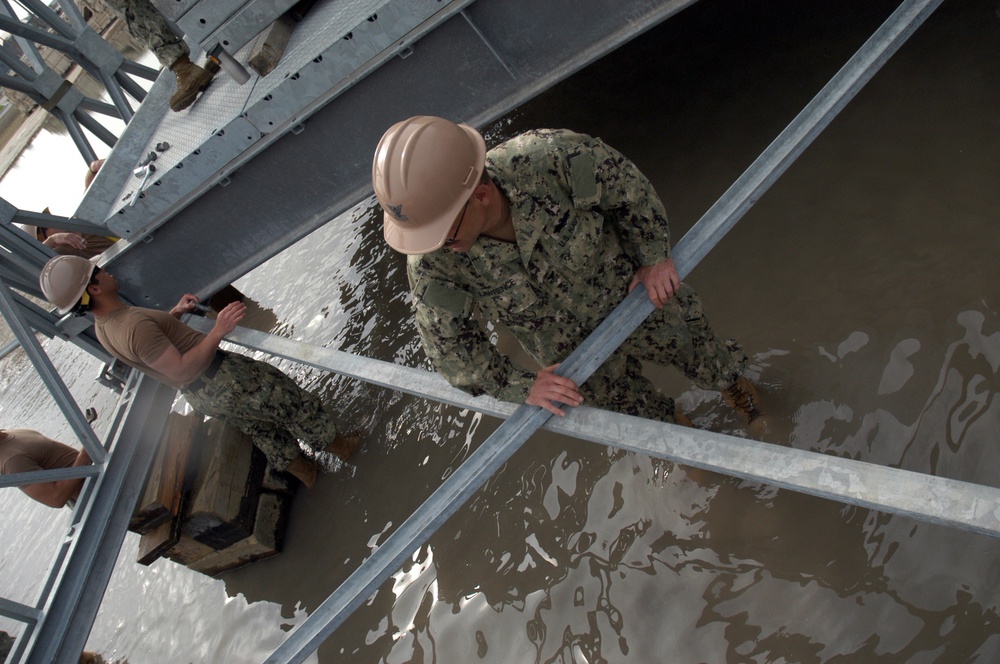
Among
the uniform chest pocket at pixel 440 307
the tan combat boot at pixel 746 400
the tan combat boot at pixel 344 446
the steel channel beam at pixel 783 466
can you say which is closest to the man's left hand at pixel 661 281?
the steel channel beam at pixel 783 466

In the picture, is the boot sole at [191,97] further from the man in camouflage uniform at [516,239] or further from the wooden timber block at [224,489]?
the man in camouflage uniform at [516,239]

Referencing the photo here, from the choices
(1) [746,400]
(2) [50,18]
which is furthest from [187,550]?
(2) [50,18]

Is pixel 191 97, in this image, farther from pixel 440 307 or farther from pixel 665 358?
pixel 665 358

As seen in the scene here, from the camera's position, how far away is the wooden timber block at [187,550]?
4.35 meters

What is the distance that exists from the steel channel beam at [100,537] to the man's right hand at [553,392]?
2.74 m

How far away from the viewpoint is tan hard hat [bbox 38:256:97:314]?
155 inches

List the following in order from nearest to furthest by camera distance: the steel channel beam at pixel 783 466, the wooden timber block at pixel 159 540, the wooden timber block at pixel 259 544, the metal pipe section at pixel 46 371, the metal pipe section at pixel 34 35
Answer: the steel channel beam at pixel 783 466 < the metal pipe section at pixel 46 371 < the wooden timber block at pixel 159 540 < the wooden timber block at pixel 259 544 < the metal pipe section at pixel 34 35

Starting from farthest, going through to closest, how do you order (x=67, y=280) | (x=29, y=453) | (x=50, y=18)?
1. (x=50, y=18)
2. (x=29, y=453)
3. (x=67, y=280)

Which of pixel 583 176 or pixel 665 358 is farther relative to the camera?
pixel 665 358

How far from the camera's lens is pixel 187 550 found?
174 inches

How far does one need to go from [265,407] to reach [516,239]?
9.53ft

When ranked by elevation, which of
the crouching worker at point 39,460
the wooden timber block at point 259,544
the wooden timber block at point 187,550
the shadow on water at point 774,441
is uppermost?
the crouching worker at point 39,460

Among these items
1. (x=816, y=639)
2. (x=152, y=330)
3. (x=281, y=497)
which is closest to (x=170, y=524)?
(x=281, y=497)

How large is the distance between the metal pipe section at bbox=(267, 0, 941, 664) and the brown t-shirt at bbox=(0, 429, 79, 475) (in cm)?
287
